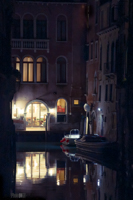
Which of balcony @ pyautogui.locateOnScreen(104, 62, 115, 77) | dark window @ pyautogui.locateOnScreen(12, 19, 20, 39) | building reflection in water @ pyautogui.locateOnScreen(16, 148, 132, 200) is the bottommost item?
building reflection in water @ pyautogui.locateOnScreen(16, 148, 132, 200)

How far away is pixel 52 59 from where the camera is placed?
3538cm

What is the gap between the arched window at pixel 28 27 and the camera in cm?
3512

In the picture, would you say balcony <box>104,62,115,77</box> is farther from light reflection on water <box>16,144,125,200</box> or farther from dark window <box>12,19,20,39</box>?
dark window <box>12,19,20,39</box>

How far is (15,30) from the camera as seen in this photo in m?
35.1

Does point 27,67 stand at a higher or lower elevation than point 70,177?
higher

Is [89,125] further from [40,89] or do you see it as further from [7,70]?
[7,70]

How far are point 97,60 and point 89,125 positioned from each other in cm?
472

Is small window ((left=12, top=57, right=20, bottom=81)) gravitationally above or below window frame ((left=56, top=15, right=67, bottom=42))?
below

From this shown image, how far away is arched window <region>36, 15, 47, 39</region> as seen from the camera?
116 feet

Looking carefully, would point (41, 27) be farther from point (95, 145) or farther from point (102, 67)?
point (95, 145)

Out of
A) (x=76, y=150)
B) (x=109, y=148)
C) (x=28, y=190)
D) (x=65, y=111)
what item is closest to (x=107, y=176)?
(x=28, y=190)

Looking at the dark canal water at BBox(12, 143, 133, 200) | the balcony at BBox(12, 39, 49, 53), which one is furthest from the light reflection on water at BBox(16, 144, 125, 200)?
Result: the balcony at BBox(12, 39, 49, 53)

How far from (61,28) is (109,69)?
28.8ft

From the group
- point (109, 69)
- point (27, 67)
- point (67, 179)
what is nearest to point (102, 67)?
point (109, 69)
